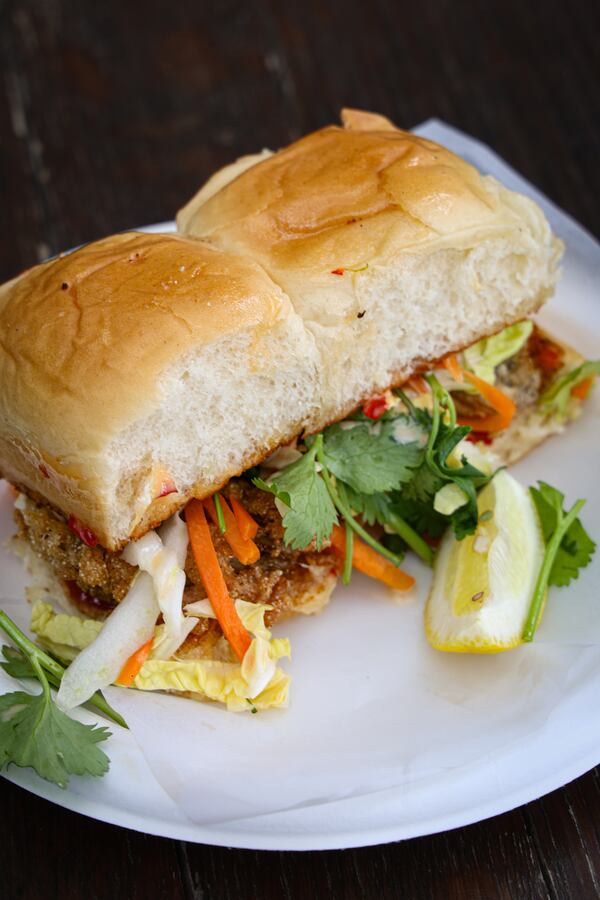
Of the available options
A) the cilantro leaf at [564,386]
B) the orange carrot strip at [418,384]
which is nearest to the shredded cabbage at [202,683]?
the orange carrot strip at [418,384]

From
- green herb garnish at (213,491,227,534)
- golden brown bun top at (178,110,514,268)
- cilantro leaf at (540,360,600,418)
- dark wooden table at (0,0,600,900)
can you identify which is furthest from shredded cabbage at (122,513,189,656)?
dark wooden table at (0,0,600,900)

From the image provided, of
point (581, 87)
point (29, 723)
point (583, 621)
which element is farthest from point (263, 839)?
point (581, 87)

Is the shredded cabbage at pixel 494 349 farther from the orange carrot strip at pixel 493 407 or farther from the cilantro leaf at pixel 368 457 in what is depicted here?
the cilantro leaf at pixel 368 457

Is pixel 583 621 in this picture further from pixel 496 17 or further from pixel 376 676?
pixel 496 17

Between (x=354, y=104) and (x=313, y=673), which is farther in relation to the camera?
(x=354, y=104)

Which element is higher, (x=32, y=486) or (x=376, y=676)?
(x=32, y=486)

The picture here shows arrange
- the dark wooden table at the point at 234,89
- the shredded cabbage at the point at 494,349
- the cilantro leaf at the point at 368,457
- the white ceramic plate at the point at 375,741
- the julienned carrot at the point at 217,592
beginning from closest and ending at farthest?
1. the white ceramic plate at the point at 375,741
2. the julienned carrot at the point at 217,592
3. the cilantro leaf at the point at 368,457
4. the shredded cabbage at the point at 494,349
5. the dark wooden table at the point at 234,89

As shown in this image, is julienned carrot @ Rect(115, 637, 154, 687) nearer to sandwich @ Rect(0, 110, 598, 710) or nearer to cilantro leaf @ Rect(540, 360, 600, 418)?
sandwich @ Rect(0, 110, 598, 710)
